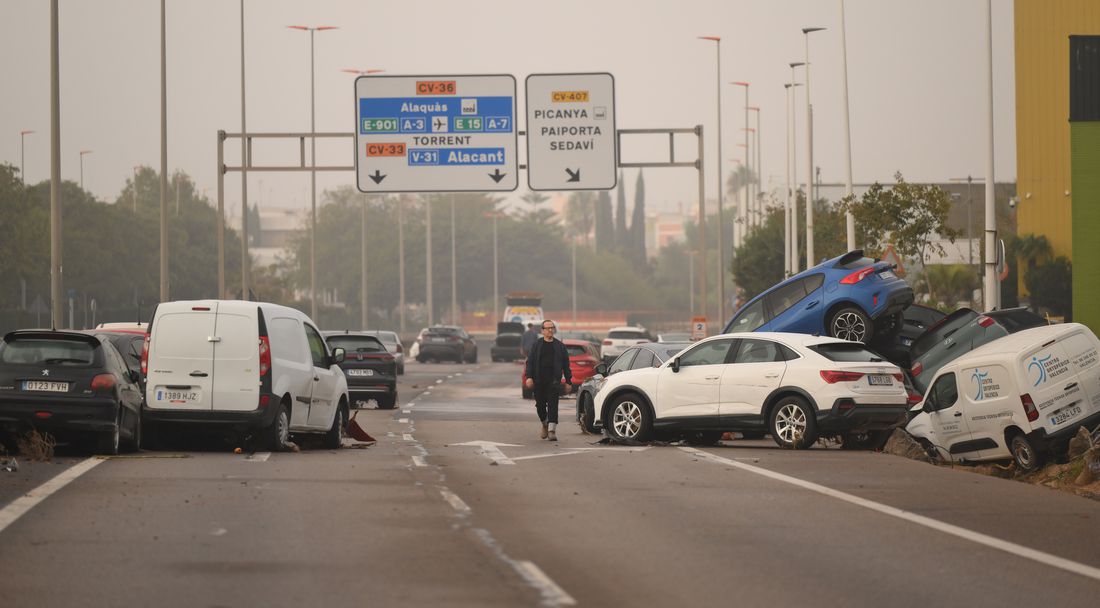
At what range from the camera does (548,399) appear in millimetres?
23688

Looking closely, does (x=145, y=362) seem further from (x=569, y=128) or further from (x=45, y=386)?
(x=569, y=128)

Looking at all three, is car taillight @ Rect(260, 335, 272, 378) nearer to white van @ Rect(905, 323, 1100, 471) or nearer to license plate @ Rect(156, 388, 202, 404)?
license plate @ Rect(156, 388, 202, 404)

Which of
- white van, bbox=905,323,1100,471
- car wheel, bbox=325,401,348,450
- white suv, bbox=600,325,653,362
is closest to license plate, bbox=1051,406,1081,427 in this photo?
white van, bbox=905,323,1100,471

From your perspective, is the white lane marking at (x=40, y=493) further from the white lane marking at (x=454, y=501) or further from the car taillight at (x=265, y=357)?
the white lane marking at (x=454, y=501)

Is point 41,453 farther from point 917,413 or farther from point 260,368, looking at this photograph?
point 917,413

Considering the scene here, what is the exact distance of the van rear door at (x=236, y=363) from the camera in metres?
19.5

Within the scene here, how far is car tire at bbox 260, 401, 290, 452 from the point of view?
1984cm

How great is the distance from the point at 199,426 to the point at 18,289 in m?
62.8

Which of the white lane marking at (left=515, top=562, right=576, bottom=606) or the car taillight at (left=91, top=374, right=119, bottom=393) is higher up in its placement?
the car taillight at (left=91, top=374, right=119, bottom=393)

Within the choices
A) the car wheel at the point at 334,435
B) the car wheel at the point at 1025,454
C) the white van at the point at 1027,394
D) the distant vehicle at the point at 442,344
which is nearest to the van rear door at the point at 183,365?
the car wheel at the point at 334,435

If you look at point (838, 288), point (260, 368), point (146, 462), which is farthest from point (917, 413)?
point (146, 462)

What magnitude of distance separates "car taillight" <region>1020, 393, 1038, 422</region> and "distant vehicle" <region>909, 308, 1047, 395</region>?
3376 mm

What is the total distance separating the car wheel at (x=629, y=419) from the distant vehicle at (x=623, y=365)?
274 centimetres

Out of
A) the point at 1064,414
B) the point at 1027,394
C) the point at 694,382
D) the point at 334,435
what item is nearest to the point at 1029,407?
the point at 1027,394
